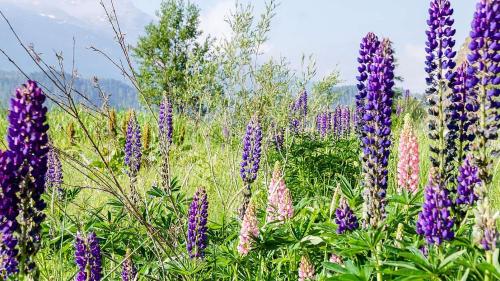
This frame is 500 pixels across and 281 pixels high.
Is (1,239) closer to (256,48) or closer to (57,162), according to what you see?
(57,162)

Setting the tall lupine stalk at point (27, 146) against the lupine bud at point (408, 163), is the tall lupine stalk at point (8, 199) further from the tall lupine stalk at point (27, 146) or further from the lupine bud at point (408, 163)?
the lupine bud at point (408, 163)

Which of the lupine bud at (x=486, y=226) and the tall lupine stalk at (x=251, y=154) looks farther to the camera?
the tall lupine stalk at (x=251, y=154)

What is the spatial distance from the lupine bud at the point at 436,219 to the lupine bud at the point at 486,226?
41 cm

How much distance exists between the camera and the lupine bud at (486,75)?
240 cm

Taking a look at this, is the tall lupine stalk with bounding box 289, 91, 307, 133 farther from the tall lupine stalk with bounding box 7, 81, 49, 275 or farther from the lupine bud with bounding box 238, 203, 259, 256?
the tall lupine stalk with bounding box 7, 81, 49, 275

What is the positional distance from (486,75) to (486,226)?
1.03 metres

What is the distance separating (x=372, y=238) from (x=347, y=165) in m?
4.54

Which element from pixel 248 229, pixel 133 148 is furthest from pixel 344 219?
pixel 133 148

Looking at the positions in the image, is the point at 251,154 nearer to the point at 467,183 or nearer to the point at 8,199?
the point at 467,183

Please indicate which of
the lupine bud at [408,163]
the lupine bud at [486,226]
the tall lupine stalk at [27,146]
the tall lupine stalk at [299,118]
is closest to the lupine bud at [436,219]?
the lupine bud at [486,226]

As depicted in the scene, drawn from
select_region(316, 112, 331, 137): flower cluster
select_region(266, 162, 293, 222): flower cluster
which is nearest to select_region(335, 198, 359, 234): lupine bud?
select_region(266, 162, 293, 222): flower cluster

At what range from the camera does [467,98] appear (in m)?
2.73

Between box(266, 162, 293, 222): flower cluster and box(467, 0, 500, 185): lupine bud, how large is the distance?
1231 mm

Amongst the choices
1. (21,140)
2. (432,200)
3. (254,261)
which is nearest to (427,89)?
(432,200)
